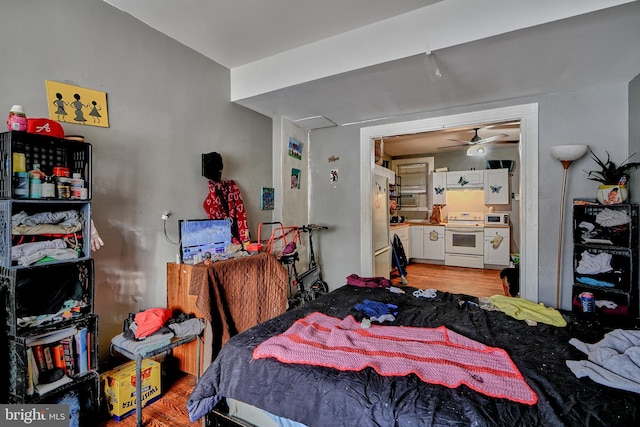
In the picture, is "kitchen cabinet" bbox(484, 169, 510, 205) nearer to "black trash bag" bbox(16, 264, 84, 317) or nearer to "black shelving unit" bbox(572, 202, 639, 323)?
"black shelving unit" bbox(572, 202, 639, 323)

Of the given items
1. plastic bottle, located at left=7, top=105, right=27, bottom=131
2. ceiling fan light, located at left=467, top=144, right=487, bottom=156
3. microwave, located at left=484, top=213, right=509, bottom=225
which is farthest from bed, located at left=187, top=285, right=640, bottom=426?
microwave, located at left=484, top=213, right=509, bottom=225

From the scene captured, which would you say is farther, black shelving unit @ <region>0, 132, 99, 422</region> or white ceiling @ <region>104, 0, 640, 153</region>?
white ceiling @ <region>104, 0, 640, 153</region>

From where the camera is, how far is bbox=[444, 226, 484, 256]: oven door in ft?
19.1

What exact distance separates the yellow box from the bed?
27.0 inches

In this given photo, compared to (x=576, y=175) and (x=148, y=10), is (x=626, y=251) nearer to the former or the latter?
(x=576, y=175)

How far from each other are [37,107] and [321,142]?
2833mm

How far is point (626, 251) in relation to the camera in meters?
2.31

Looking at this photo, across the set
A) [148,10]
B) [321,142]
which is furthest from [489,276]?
[148,10]

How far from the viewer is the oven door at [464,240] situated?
582 centimetres

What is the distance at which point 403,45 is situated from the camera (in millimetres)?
2176

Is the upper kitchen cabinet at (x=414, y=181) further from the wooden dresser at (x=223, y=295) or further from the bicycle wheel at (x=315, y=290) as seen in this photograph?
the wooden dresser at (x=223, y=295)

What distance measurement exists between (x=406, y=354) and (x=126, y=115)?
8.02 feet

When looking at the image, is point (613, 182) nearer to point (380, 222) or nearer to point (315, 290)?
point (380, 222)

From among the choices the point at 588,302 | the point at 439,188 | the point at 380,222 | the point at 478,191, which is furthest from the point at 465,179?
the point at 588,302
